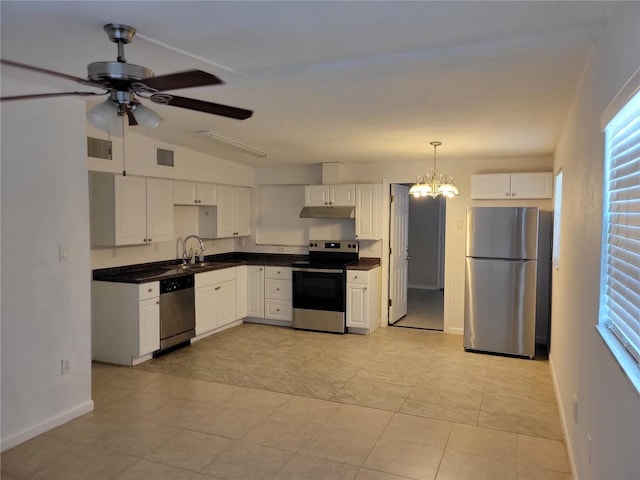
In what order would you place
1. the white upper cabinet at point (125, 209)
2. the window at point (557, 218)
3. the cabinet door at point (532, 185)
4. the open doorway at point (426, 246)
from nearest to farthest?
the window at point (557, 218) → the white upper cabinet at point (125, 209) → the cabinet door at point (532, 185) → the open doorway at point (426, 246)

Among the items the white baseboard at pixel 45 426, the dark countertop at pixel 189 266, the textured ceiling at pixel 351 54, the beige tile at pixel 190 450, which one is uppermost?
the textured ceiling at pixel 351 54

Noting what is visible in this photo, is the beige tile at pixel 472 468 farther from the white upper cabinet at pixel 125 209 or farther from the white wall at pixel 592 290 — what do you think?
the white upper cabinet at pixel 125 209

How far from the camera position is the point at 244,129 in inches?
175

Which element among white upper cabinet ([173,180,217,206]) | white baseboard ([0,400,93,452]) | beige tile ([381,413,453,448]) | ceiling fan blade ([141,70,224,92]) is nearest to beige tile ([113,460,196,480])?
white baseboard ([0,400,93,452])

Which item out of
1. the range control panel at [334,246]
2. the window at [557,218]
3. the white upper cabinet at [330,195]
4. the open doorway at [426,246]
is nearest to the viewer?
the window at [557,218]

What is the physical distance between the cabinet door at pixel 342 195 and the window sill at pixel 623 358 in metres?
4.54

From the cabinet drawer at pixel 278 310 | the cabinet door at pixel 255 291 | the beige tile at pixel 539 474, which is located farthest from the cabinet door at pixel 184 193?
the beige tile at pixel 539 474

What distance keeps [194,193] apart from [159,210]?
732 millimetres

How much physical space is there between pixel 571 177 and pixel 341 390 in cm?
250

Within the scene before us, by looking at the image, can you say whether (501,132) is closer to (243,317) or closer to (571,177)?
(571,177)

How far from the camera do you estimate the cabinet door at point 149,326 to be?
468 cm

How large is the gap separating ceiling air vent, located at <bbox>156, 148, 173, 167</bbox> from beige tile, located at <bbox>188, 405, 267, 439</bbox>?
2.87 metres

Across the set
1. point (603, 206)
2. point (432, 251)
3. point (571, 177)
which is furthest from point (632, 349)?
point (432, 251)

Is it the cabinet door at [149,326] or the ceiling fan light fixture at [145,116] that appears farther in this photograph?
the cabinet door at [149,326]
